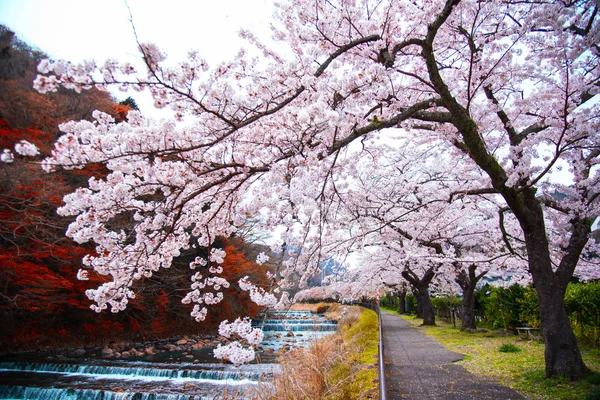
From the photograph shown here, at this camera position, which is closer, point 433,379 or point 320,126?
point 320,126

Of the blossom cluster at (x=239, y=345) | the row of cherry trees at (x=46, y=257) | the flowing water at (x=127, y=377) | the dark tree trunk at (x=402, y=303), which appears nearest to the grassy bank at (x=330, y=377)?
the blossom cluster at (x=239, y=345)

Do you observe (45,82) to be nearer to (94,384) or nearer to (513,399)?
(513,399)

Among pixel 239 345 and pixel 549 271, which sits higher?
pixel 549 271

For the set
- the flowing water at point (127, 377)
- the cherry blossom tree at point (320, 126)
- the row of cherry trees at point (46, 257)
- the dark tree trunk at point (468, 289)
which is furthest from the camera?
the dark tree trunk at point (468, 289)

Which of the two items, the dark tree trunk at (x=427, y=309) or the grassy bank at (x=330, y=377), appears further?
the dark tree trunk at (x=427, y=309)

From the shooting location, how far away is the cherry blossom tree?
3.47 metres

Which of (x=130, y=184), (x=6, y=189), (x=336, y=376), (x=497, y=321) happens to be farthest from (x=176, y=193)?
(x=497, y=321)

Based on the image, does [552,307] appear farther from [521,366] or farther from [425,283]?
[425,283]

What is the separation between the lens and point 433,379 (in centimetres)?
657

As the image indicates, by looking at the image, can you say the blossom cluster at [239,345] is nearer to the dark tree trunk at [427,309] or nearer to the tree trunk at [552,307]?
the tree trunk at [552,307]

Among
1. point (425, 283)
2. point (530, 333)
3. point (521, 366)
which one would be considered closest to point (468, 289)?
point (530, 333)

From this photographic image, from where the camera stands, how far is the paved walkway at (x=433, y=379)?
545 centimetres

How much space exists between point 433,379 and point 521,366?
2.00 metres

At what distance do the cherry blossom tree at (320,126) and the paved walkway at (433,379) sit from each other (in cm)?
114
